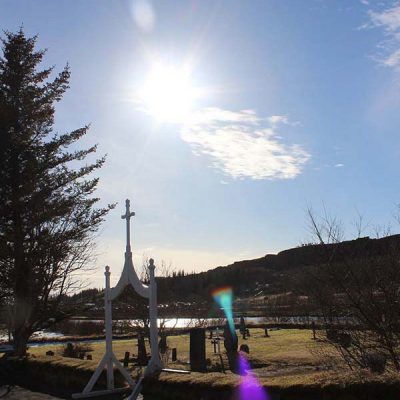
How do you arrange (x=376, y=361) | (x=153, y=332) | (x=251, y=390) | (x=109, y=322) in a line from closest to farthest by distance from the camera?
1. (x=251, y=390)
2. (x=376, y=361)
3. (x=153, y=332)
4. (x=109, y=322)

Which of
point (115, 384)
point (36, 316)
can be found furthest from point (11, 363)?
point (115, 384)

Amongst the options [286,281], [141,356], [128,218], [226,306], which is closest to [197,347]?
[286,281]

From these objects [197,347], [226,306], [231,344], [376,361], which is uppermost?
[226,306]

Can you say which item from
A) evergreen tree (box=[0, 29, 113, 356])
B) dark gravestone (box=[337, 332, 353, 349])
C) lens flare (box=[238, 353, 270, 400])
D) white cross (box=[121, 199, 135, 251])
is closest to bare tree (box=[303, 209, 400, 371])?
dark gravestone (box=[337, 332, 353, 349])

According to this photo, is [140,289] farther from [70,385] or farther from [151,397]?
[70,385]

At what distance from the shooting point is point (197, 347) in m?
17.4

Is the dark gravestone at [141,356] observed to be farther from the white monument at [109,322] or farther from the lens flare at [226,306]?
the white monument at [109,322]

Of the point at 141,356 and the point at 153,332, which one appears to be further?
the point at 141,356

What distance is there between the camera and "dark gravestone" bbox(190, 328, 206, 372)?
16625 millimetres

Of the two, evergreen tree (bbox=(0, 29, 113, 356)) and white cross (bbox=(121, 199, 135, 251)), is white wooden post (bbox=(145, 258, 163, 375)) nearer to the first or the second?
white cross (bbox=(121, 199, 135, 251))

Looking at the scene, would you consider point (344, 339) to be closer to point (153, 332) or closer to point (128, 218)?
point (153, 332)

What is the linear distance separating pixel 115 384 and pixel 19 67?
49.3 ft

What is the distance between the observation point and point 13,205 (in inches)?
813

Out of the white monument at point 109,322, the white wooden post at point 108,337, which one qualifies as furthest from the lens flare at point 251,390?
the white wooden post at point 108,337
